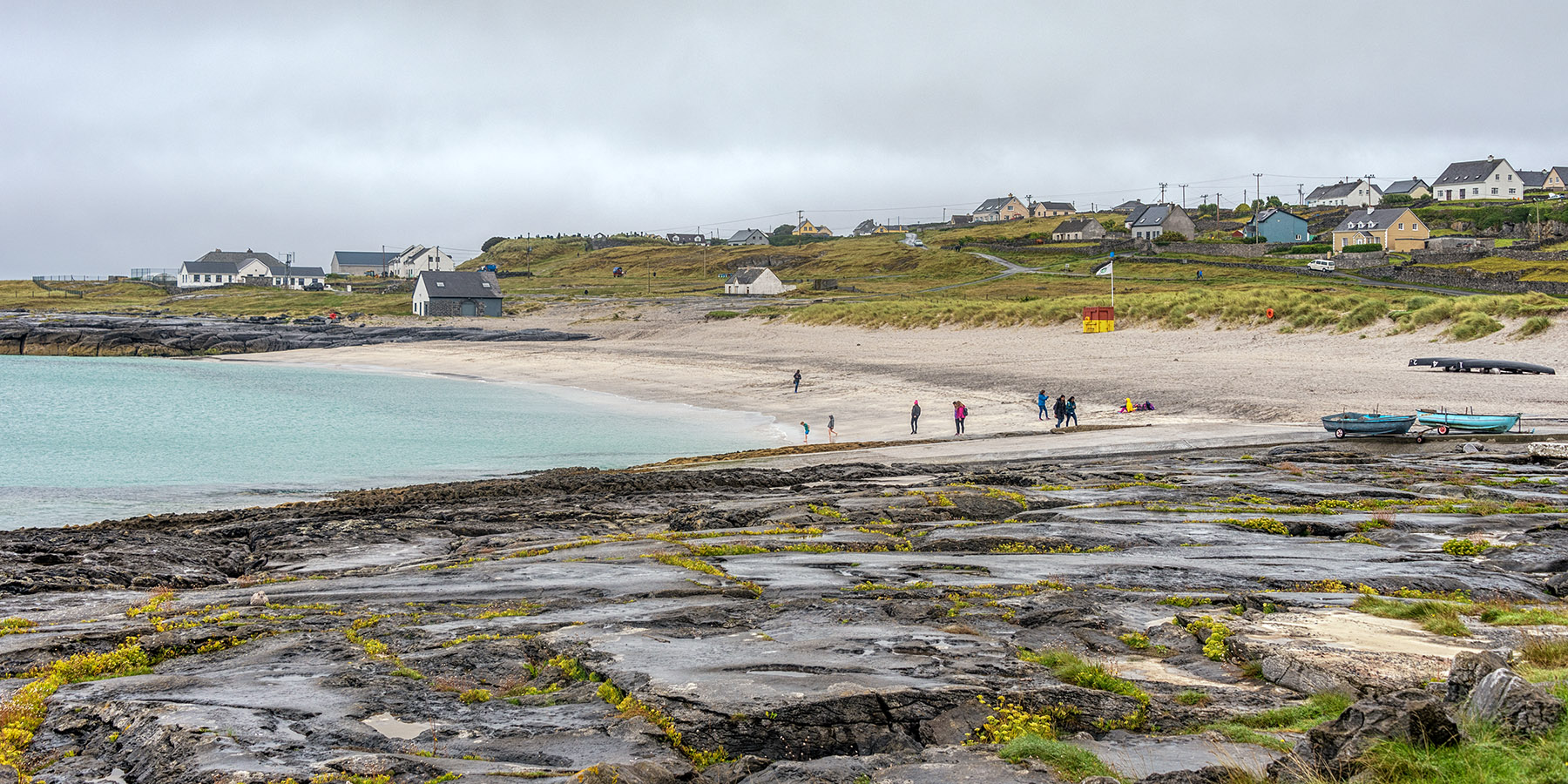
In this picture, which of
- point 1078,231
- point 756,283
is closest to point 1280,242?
point 1078,231

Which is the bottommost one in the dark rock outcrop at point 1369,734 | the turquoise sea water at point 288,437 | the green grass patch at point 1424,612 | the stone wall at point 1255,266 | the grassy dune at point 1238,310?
the turquoise sea water at point 288,437

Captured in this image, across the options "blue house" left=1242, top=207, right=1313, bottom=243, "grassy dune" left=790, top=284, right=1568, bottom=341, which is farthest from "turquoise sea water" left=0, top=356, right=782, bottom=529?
"blue house" left=1242, top=207, right=1313, bottom=243

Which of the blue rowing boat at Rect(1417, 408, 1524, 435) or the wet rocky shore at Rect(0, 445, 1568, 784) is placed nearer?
the wet rocky shore at Rect(0, 445, 1568, 784)

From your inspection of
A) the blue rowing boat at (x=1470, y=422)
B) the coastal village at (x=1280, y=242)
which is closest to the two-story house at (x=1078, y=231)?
the coastal village at (x=1280, y=242)

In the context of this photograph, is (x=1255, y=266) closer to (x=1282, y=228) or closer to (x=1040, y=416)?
(x=1282, y=228)

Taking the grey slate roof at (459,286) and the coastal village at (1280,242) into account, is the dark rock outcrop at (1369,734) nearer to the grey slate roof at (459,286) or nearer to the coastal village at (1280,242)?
the coastal village at (1280,242)

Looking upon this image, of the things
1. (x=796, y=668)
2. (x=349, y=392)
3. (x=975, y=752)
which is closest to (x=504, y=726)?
(x=796, y=668)

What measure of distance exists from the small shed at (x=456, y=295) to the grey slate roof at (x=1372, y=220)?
97673 mm

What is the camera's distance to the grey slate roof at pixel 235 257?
175625 mm

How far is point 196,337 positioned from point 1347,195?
162 meters

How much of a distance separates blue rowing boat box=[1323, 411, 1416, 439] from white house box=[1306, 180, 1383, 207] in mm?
142966

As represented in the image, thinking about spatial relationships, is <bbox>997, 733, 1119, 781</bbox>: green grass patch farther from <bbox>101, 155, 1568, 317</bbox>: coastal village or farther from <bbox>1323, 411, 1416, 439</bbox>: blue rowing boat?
<bbox>101, 155, 1568, 317</bbox>: coastal village

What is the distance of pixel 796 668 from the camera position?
34.4ft

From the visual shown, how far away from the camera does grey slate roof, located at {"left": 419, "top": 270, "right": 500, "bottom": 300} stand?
369 feet
